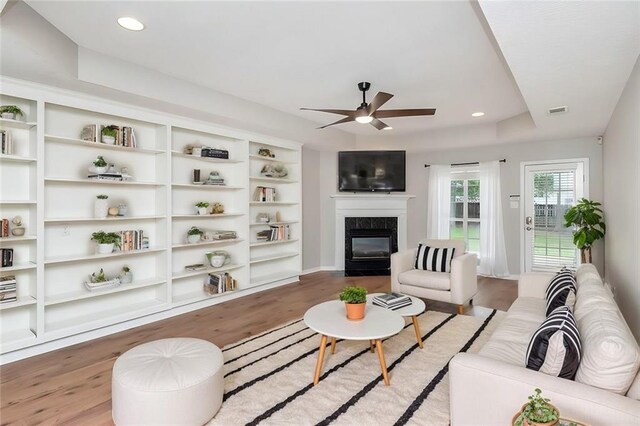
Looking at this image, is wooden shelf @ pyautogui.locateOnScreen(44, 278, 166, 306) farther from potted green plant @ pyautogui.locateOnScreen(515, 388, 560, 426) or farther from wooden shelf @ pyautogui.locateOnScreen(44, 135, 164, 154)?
potted green plant @ pyautogui.locateOnScreen(515, 388, 560, 426)

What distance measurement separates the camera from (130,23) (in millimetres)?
2480

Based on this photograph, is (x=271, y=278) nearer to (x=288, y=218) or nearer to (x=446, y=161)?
(x=288, y=218)

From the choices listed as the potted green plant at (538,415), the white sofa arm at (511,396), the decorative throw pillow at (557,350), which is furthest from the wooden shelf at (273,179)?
the potted green plant at (538,415)

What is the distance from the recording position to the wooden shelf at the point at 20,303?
9.10ft

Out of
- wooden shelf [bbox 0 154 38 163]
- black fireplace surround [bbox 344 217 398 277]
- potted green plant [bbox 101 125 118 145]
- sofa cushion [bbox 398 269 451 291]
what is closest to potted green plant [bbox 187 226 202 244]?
potted green plant [bbox 101 125 118 145]

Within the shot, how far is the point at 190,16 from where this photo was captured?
240 cm

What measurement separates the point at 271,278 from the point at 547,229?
4551mm

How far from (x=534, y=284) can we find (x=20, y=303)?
15.2 ft

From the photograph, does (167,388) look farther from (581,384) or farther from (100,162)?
(100,162)

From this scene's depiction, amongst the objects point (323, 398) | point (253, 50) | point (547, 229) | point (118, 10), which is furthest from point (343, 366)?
point (547, 229)

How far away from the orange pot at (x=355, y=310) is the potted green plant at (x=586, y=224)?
382 cm

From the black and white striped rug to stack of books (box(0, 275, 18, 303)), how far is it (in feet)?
6.22

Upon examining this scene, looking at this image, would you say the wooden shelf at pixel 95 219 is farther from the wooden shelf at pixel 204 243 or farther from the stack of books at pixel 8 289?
the stack of books at pixel 8 289

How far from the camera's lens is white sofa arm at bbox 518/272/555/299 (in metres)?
3.20
